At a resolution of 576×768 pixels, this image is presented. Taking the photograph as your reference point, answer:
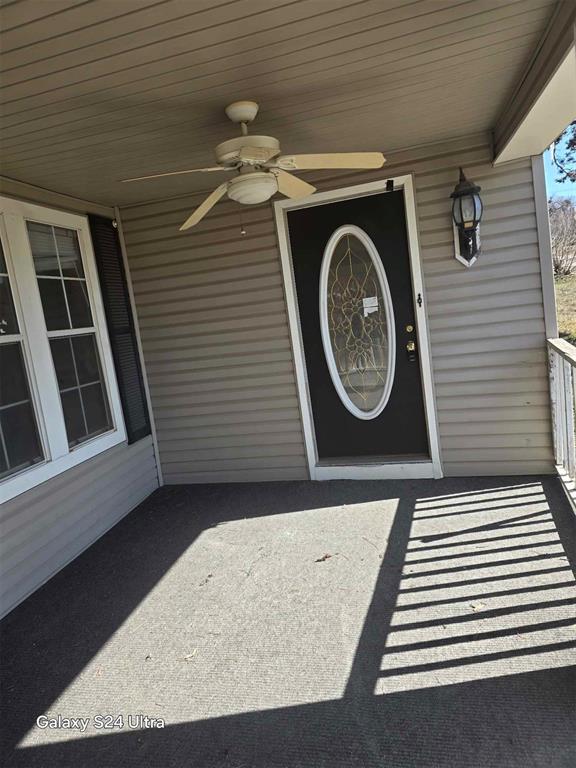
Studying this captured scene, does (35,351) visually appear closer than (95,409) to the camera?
Yes

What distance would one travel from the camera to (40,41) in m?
1.74

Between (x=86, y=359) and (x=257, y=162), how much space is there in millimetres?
2181

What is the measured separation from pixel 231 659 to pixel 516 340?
2.75 m

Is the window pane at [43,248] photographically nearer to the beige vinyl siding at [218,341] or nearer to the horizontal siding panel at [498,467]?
the beige vinyl siding at [218,341]

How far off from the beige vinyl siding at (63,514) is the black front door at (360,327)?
157 centimetres

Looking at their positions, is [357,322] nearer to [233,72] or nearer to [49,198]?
[233,72]

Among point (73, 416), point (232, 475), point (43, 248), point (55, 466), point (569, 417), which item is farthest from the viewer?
point (232, 475)

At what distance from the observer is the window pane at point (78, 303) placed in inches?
145

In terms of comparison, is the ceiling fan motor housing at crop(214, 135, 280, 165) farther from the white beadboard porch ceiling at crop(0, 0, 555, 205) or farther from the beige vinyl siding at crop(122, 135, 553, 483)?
the beige vinyl siding at crop(122, 135, 553, 483)

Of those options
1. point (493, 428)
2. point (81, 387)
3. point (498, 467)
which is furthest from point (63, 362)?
point (498, 467)

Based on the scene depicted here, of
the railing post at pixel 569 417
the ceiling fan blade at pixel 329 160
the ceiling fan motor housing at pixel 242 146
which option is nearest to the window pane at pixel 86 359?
the ceiling fan motor housing at pixel 242 146

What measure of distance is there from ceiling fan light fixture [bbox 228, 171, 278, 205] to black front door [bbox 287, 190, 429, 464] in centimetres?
147

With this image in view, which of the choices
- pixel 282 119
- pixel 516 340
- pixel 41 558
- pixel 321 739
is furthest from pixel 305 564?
pixel 282 119

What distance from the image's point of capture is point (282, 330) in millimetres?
4062
